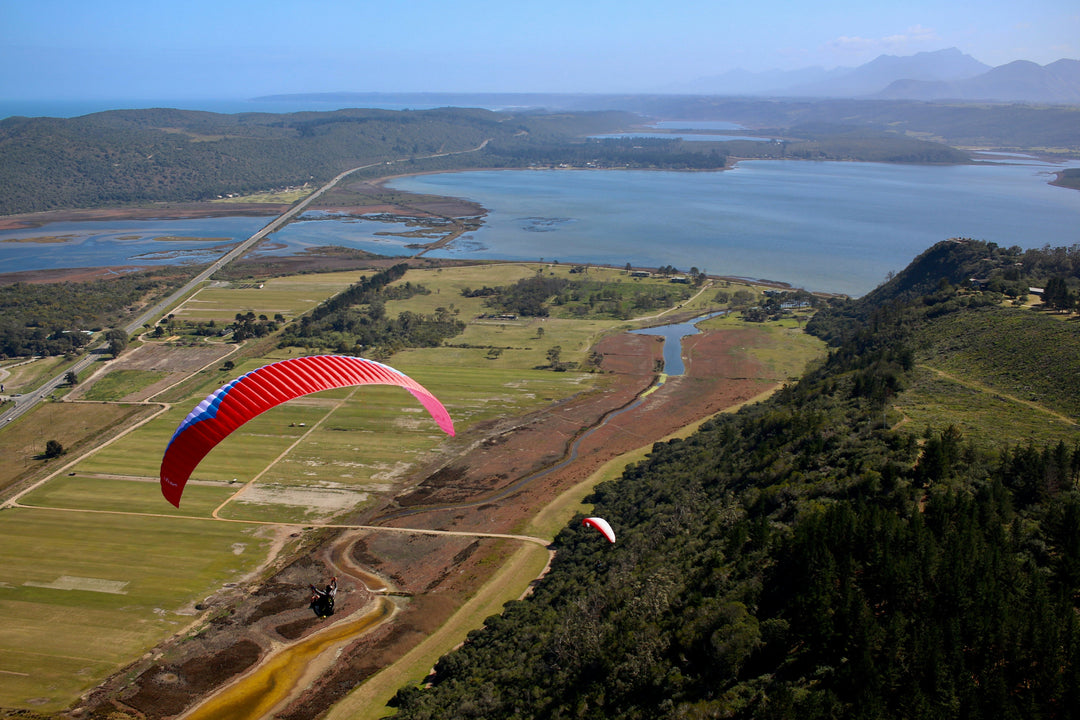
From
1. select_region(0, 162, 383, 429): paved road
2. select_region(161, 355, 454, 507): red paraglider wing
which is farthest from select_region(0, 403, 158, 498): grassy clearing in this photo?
select_region(161, 355, 454, 507): red paraglider wing

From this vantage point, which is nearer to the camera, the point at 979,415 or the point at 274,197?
the point at 979,415

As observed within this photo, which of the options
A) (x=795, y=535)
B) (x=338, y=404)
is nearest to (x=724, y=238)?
(x=338, y=404)

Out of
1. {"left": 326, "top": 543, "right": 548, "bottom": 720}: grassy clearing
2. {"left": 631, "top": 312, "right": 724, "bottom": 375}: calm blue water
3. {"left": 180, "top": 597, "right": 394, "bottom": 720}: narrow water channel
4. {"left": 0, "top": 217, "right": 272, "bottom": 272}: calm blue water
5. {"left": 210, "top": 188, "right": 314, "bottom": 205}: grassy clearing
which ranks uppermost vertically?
{"left": 210, "top": 188, "right": 314, "bottom": 205}: grassy clearing

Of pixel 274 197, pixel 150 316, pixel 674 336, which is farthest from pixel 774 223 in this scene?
pixel 274 197

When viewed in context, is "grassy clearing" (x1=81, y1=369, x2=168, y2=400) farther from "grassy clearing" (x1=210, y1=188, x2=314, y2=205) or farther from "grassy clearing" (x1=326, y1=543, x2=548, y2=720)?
"grassy clearing" (x1=210, y1=188, x2=314, y2=205)

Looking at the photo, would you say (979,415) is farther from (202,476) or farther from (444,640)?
(202,476)

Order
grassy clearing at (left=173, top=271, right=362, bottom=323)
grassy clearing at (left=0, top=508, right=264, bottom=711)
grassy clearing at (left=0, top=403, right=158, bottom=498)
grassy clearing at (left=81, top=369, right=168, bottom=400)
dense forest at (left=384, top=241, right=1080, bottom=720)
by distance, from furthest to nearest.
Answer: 1. grassy clearing at (left=173, top=271, right=362, bottom=323)
2. grassy clearing at (left=81, top=369, right=168, bottom=400)
3. grassy clearing at (left=0, top=403, right=158, bottom=498)
4. grassy clearing at (left=0, top=508, right=264, bottom=711)
5. dense forest at (left=384, top=241, right=1080, bottom=720)

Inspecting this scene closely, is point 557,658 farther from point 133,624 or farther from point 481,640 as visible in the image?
point 133,624
